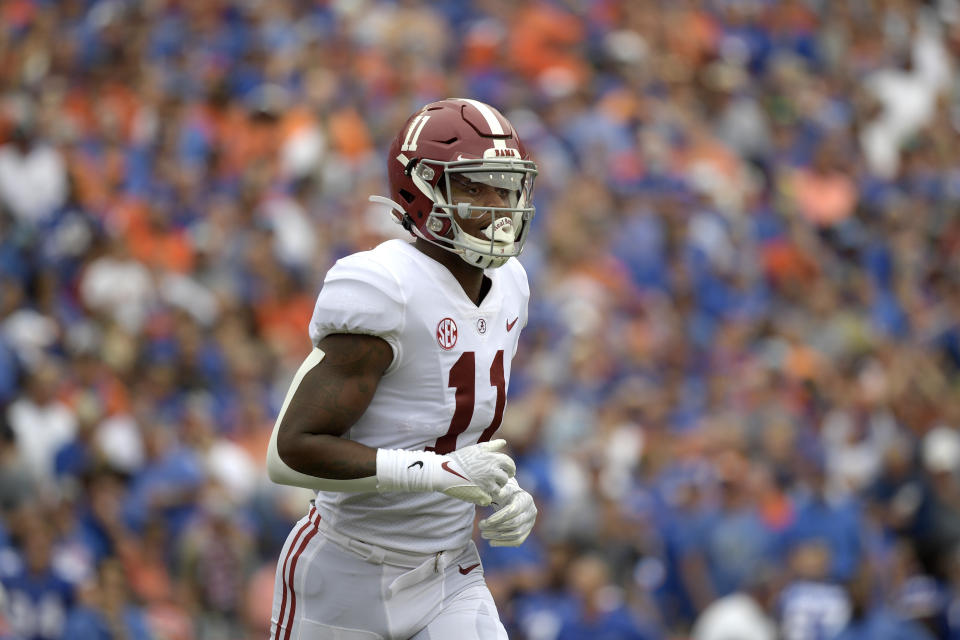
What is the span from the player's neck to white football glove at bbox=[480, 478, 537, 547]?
50 centimetres

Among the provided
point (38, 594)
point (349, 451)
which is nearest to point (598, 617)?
point (38, 594)

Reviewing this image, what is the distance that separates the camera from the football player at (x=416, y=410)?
3.40 meters

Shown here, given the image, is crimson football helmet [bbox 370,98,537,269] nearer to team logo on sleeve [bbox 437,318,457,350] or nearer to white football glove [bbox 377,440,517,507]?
team logo on sleeve [bbox 437,318,457,350]

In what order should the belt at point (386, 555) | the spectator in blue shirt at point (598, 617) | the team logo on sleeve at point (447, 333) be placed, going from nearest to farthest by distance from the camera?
the team logo on sleeve at point (447, 333) → the belt at point (386, 555) → the spectator in blue shirt at point (598, 617)

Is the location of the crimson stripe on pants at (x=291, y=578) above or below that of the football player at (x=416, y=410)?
below

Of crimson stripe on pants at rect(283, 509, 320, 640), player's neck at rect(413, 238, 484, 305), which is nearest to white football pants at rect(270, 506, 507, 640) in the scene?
crimson stripe on pants at rect(283, 509, 320, 640)

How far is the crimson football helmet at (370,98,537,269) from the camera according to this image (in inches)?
140

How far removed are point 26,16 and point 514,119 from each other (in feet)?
14.4

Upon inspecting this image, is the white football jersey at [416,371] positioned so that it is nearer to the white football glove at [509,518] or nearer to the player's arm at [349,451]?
the player's arm at [349,451]

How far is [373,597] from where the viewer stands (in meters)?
3.62

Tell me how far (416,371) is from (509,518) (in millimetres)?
407

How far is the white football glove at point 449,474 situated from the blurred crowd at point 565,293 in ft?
13.0

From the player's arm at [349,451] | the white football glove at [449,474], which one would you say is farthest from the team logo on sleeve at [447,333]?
the white football glove at [449,474]

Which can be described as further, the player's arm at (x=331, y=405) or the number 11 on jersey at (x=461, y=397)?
the number 11 on jersey at (x=461, y=397)
